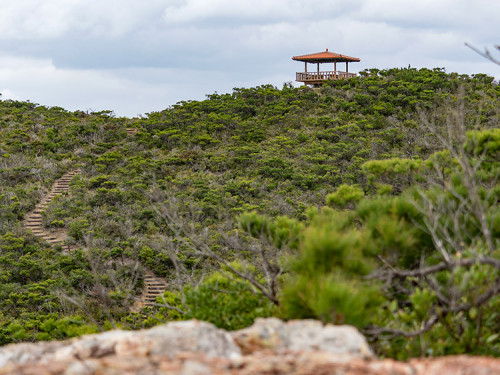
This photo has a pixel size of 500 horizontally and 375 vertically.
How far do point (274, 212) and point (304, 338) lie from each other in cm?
1476

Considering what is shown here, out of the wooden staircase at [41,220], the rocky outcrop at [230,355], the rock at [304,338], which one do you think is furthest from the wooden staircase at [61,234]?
the rock at [304,338]

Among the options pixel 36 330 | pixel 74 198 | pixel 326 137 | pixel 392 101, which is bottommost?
pixel 36 330

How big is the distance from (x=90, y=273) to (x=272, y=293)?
1089 cm

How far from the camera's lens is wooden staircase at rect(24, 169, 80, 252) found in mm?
17250

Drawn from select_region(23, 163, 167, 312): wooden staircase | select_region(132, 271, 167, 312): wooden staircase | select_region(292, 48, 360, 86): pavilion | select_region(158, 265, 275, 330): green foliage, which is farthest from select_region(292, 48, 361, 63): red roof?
select_region(158, 265, 275, 330): green foliage

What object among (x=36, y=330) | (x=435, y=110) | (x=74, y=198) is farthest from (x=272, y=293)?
(x=435, y=110)

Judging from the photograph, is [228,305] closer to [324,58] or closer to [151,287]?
[151,287]

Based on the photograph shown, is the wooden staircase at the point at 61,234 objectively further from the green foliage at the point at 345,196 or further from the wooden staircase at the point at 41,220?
the green foliage at the point at 345,196

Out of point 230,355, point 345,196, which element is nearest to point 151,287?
point 345,196

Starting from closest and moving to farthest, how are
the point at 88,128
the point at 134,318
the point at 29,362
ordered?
1. the point at 29,362
2. the point at 134,318
3. the point at 88,128

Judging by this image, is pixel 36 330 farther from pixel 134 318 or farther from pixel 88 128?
pixel 88 128

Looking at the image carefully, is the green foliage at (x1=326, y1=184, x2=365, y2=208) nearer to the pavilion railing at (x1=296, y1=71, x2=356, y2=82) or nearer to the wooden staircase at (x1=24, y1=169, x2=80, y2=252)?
the wooden staircase at (x1=24, y1=169, x2=80, y2=252)

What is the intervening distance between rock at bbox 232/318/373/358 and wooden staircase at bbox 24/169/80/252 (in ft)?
47.7

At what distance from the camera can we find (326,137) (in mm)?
25359
